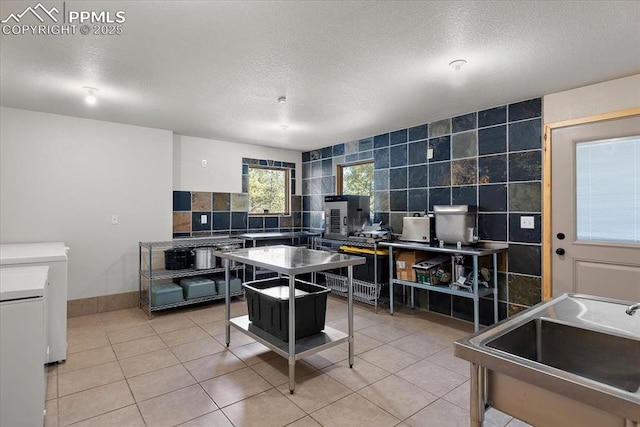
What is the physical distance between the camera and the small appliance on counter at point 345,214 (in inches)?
178

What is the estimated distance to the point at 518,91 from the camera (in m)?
2.98

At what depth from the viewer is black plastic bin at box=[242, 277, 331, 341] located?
2529 millimetres

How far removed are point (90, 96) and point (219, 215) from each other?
2.37 m

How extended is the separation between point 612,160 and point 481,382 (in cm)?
285

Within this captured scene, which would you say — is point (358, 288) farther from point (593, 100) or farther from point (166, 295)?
point (593, 100)

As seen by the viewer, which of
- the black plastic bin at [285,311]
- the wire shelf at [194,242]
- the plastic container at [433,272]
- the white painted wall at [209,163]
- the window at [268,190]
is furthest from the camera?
the window at [268,190]

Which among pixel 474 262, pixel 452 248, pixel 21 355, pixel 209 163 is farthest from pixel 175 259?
pixel 474 262

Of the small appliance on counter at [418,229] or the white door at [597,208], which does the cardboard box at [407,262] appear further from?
the white door at [597,208]

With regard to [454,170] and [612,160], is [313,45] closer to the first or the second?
[454,170]

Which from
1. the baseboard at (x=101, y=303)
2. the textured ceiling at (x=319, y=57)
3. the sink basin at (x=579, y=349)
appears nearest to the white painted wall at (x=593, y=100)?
the textured ceiling at (x=319, y=57)

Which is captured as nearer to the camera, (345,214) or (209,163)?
(345,214)

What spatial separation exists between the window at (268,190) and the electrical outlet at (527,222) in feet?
12.2

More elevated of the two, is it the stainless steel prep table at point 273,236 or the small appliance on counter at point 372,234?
the small appliance on counter at point 372,234

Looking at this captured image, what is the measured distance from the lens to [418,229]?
12.5 feet
